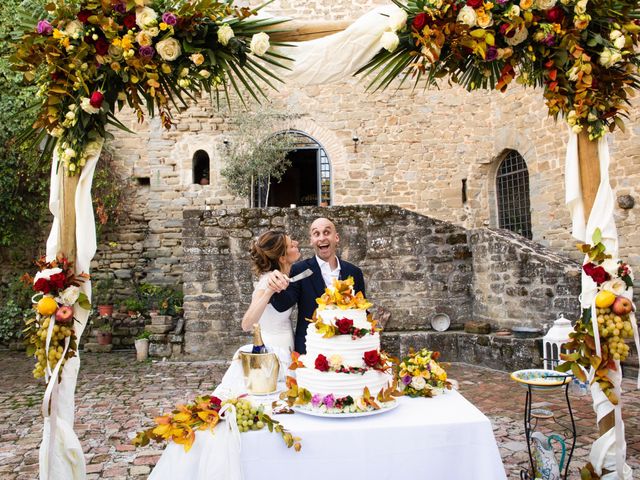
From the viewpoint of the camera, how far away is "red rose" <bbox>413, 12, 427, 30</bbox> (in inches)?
105

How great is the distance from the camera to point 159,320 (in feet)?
26.3

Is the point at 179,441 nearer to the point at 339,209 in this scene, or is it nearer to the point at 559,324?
the point at 559,324

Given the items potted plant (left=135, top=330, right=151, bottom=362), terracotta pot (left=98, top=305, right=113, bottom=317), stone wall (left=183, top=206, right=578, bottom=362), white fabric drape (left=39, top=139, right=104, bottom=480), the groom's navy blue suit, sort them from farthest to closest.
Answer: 1. terracotta pot (left=98, top=305, right=113, bottom=317)
2. potted plant (left=135, top=330, right=151, bottom=362)
3. stone wall (left=183, top=206, right=578, bottom=362)
4. the groom's navy blue suit
5. white fabric drape (left=39, top=139, right=104, bottom=480)

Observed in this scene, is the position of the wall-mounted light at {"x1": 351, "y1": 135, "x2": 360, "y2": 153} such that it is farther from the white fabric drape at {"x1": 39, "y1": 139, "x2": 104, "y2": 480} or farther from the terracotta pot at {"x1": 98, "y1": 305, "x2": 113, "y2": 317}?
the white fabric drape at {"x1": 39, "y1": 139, "x2": 104, "y2": 480}

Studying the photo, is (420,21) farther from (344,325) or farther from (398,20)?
(344,325)

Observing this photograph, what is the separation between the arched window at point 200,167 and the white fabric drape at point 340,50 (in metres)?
8.54

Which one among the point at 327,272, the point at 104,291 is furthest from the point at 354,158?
the point at 327,272

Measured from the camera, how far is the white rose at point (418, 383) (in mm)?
2428

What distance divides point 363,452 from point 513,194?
33.2 ft

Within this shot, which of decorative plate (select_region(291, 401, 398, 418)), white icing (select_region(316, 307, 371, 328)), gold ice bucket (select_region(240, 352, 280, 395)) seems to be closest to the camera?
decorative plate (select_region(291, 401, 398, 418))

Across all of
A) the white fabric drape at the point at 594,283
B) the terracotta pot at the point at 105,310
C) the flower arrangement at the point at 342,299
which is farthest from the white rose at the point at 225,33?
the terracotta pot at the point at 105,310

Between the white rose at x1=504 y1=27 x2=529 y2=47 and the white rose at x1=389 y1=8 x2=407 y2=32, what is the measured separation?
1.99 feet

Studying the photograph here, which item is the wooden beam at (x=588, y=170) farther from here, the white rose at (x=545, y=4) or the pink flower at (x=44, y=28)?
the pink flower at (x=44, y=28)

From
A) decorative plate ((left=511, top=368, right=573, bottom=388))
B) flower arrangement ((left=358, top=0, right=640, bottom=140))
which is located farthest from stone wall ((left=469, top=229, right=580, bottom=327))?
flower arrangement ((left=358, top=0, right=640, bottom=140))
